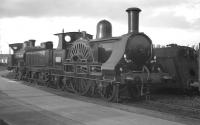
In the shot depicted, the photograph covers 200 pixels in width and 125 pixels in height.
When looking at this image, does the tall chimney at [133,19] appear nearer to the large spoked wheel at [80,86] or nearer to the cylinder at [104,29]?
the cylinder at [104,29]

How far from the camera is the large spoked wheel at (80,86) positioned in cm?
1503

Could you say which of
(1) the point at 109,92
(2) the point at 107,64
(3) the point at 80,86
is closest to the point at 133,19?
(2) the point at 107,64

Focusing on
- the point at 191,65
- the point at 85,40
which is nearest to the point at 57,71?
the point at 85,40

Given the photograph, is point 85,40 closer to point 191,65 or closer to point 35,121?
point 191,65

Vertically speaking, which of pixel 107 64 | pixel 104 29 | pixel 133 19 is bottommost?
pixel 107 64

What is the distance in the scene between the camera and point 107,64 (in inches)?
519

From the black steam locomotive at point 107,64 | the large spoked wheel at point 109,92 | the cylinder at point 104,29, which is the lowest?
the large spoked wheel at point 109,92

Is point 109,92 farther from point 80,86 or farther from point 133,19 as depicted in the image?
point 133,19

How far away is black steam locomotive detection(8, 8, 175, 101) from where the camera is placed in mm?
12844

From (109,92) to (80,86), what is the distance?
8.46 ft

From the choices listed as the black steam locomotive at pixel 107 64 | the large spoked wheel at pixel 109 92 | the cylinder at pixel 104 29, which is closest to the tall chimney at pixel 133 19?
the black steam locomotive at pixel 107 64

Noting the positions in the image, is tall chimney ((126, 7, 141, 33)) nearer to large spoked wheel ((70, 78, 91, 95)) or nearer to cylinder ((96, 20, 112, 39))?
cylinder ((96, 20, 112, 39))

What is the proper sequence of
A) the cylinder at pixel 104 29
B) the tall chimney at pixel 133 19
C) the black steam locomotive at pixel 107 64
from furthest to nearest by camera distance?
the cylinder at pixel 104 29
the tall chimney at pixel 133 19
the black steam locomotive at pixel 107 64

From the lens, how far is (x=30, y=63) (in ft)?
79.5
